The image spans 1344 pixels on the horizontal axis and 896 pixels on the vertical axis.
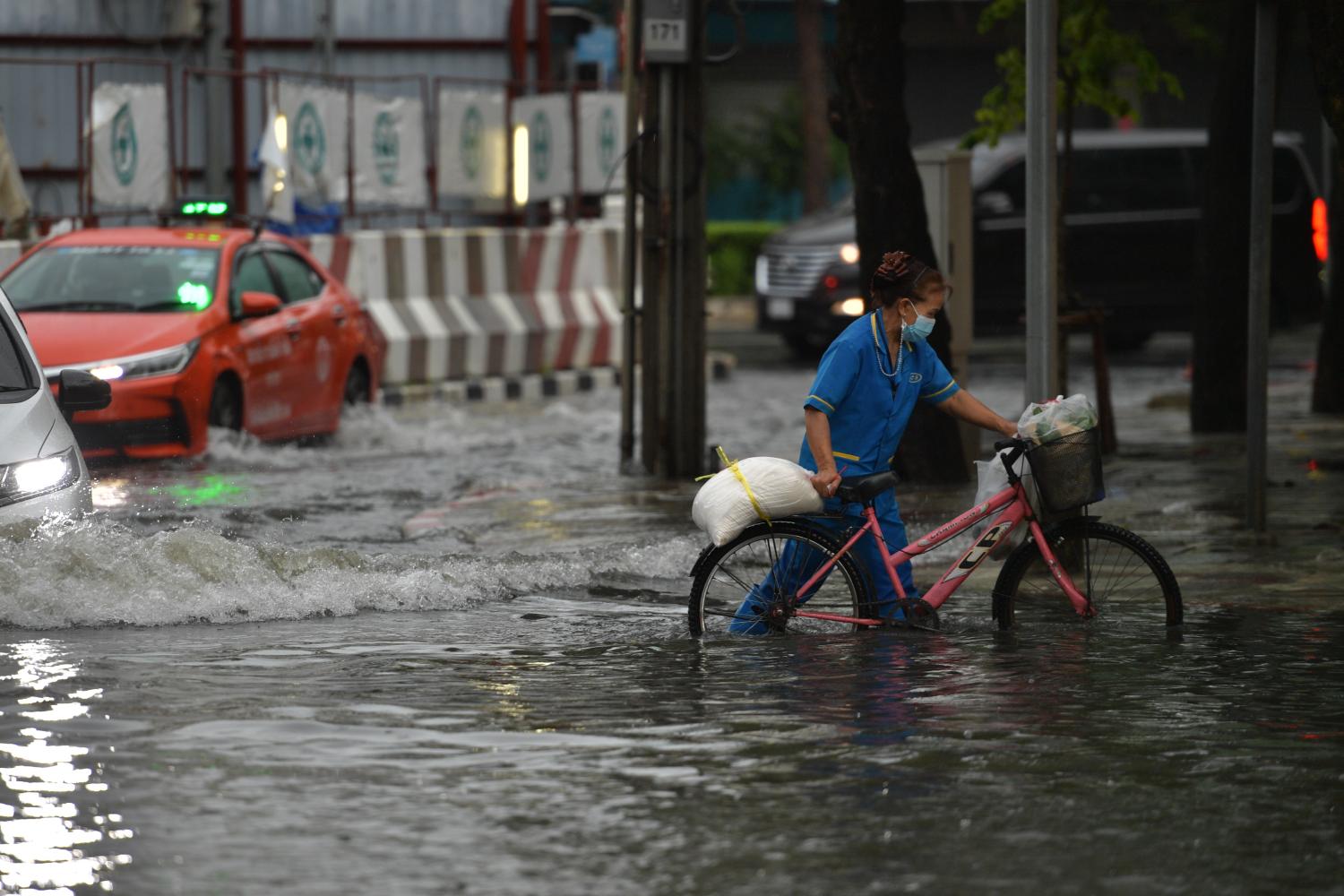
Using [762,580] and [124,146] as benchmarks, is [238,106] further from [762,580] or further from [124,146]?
[762,580]

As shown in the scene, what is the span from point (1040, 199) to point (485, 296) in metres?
12.5

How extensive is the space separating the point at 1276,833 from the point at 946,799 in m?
0.84

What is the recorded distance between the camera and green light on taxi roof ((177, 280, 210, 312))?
15.8m

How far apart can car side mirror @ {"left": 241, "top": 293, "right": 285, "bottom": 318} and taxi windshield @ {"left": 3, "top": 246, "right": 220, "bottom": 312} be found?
24 cm

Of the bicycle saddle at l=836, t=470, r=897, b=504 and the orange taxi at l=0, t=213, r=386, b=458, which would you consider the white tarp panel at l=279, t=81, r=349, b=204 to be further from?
the bicycle saddle at l=836, t=470, r=897, b=504

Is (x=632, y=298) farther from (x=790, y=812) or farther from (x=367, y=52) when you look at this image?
(x=367, y=52)

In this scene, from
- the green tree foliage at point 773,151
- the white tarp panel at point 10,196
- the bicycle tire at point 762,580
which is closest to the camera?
the bicycle tire at point 762,580

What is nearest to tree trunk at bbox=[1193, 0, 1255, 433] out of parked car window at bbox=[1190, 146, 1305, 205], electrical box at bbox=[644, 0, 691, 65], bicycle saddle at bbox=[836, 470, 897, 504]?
electrical box at bbox=[644, 0, 691, 65]

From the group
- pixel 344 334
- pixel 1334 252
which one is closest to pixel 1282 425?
pixel 1334 252

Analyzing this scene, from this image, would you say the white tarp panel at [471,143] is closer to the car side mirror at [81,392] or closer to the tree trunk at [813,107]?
the tree trunk at [813,107]

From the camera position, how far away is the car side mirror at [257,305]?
15.7 m

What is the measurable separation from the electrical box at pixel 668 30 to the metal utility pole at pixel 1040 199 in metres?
3.71

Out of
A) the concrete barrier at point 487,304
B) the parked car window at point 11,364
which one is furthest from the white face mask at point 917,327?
the concrete barrier at point 487,304

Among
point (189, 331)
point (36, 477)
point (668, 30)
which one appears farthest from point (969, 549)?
point (189, 331)
